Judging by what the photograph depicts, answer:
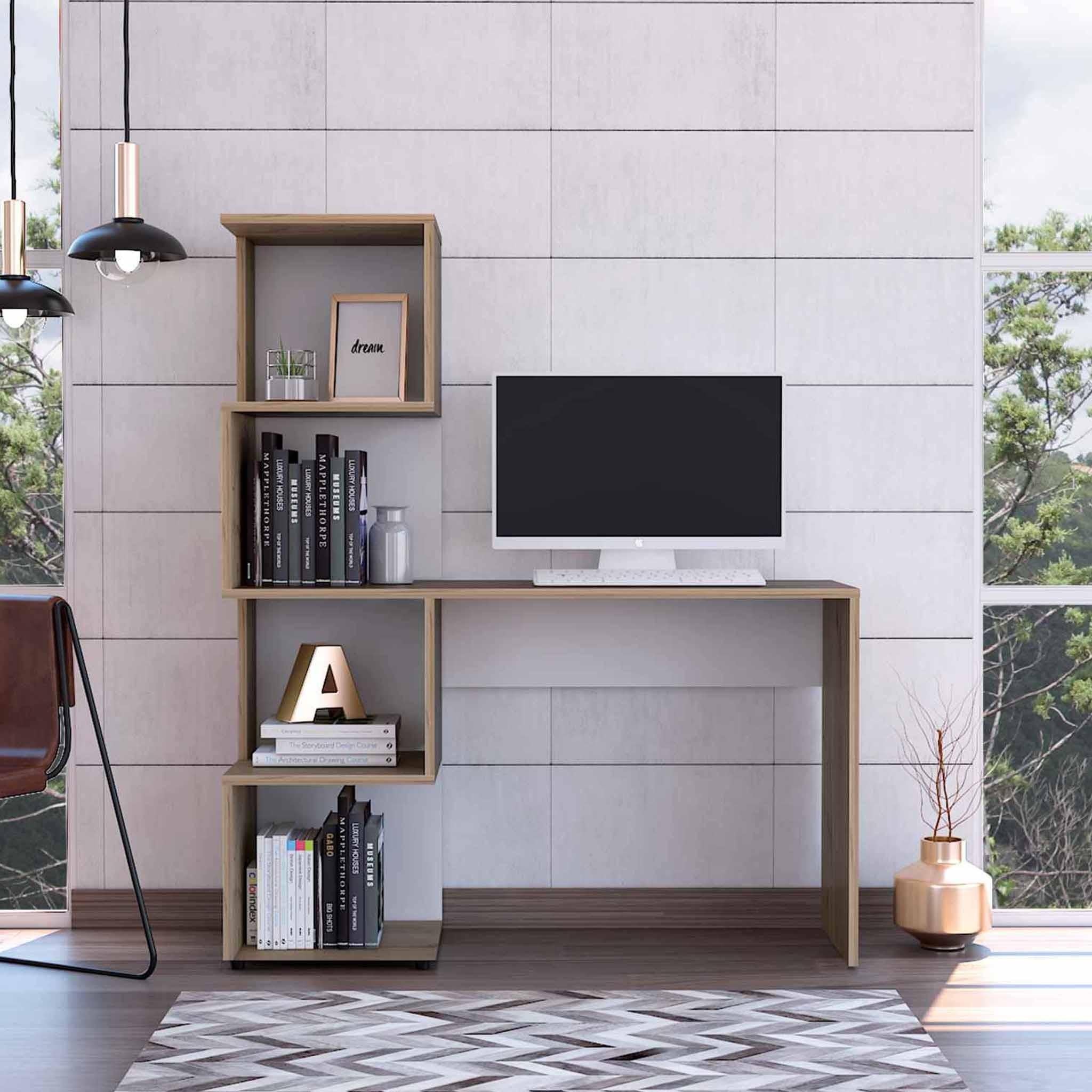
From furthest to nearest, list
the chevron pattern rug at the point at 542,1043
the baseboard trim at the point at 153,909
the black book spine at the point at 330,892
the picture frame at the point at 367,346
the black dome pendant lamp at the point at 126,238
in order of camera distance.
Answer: the baseboard trim at the point at 153,909 → the picture frame at the point at 367,346 → the black book spine at the point at 330,892 → the black dome pendant lamp at the point at 126,238 → the chevron pattern rug at the point at 542,1043

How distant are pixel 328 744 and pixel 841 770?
1.28 meters

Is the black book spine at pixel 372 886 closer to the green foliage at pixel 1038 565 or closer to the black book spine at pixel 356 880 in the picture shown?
the black book spine at pixel 356 880

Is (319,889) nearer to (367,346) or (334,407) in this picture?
(334,407)

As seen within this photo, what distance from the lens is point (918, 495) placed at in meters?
3.33

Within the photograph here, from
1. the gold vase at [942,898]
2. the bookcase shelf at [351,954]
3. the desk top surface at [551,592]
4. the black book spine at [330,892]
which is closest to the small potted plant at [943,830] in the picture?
the gold vase at [942,898]

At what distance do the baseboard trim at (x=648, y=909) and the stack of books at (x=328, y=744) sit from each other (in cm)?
55

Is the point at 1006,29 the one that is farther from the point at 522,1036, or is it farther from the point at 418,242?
the point at 522,1036

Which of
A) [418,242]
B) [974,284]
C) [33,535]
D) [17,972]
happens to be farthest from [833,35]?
[17,972]

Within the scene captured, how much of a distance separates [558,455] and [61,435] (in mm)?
1393

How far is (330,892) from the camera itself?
119 inches

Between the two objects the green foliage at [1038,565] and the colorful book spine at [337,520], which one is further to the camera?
the green foliage at [1038,565]

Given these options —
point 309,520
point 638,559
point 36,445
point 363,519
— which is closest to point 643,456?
point 638,559

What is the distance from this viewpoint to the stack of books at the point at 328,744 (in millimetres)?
3010

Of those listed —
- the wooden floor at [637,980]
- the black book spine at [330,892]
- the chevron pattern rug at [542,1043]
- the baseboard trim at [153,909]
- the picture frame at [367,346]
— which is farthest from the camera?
the baseboard trim at [153,909]
